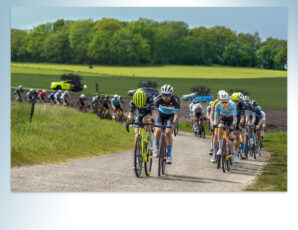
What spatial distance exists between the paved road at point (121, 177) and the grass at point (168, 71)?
199cm

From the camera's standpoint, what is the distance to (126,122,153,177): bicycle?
15.9 meters

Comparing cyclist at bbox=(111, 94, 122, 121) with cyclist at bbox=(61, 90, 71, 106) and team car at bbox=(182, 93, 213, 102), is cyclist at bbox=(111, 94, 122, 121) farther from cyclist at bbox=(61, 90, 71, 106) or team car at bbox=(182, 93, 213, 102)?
team car at bbox=(182, 93, 213, 102)

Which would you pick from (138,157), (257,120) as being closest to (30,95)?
(138,157)

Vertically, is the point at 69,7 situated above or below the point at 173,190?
above

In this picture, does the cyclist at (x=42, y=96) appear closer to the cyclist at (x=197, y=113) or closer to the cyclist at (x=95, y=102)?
the cyclist at (x=95, y=102)

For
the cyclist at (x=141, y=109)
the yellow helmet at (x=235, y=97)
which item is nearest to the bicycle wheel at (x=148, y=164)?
the cyclist at (x=141, y=109)

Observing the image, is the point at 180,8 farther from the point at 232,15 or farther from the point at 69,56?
the point at 69,56

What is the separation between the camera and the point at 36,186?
15969 mm

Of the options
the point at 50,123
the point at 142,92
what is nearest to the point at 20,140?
the point at 50,123

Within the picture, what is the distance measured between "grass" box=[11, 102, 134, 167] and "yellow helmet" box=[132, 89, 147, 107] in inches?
97.2

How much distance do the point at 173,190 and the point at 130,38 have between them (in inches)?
162

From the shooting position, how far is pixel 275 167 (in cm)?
1786

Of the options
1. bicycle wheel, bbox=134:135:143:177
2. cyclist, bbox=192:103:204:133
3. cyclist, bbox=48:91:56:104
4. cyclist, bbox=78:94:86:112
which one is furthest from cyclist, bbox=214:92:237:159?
cyclist, bbox=48:91:56:104

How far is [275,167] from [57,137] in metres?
5.21
